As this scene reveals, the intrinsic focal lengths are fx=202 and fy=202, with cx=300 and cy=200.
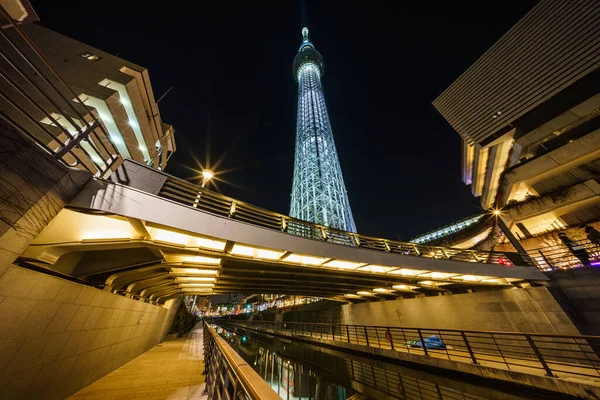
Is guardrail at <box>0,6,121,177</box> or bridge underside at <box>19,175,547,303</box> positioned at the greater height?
guardrail at <box>0,6,121,177</box>

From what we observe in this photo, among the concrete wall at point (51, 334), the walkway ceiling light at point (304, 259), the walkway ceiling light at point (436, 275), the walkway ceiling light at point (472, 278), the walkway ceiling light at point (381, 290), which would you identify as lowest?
the concrete wall at point (51, 334)

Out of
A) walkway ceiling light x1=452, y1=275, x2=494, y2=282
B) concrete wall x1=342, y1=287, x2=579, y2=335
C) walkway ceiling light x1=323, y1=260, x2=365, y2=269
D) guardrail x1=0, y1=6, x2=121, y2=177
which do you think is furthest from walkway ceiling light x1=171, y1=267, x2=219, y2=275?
concrete wall x1=342, y1=287, x2=579, y2=335

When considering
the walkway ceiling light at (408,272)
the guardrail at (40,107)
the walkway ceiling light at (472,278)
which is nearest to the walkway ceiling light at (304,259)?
the walkway ceiling light at (408,272)

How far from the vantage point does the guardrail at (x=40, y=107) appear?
9.15 ft

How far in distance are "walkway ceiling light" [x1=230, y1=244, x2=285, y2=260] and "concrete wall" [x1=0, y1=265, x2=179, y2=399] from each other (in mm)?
3694

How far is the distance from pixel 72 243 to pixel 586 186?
26.3 metres

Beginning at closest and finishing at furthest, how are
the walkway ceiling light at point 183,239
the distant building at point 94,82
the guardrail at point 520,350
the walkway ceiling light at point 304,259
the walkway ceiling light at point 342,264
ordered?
the walkway ceiling light at point 183,239
the guardrail at point 520,350
the walkway ceiling light at point 304,259
the walkway ceiling light at point 342,264
the distant building at point 94,82

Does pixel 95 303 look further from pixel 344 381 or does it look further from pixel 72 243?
pixel 344 381

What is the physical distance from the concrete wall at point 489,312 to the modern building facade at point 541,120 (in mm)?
8177

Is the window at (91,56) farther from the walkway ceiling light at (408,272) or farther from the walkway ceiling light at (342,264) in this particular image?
the walkway ceiling light at (408,272)

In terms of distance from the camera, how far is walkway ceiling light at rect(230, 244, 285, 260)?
19.9 ft

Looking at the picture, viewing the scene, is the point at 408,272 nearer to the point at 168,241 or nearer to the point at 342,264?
the point at 342,264

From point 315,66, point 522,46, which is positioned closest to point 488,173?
point 522,46

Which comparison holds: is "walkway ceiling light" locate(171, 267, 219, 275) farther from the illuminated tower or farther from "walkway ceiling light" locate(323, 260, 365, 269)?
the illuminated tower
